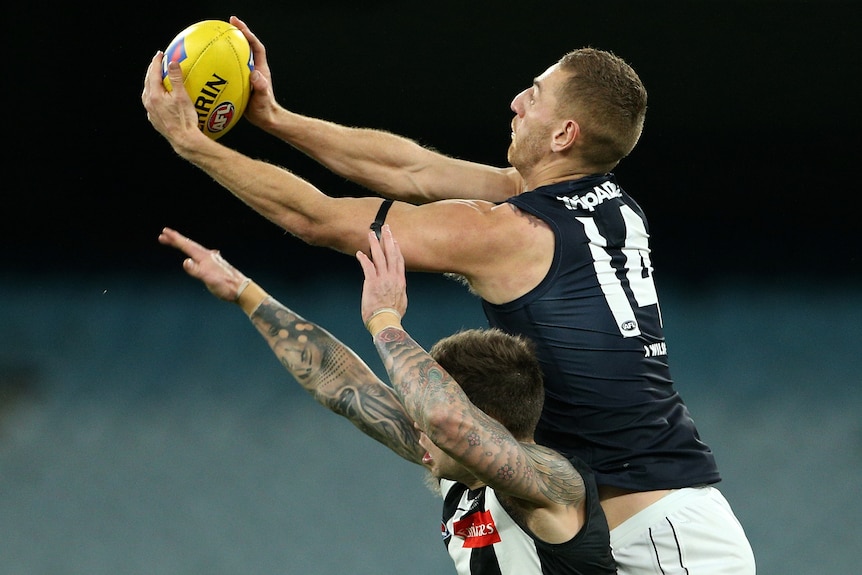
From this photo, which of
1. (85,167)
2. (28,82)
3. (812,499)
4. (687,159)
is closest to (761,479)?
(812,499)

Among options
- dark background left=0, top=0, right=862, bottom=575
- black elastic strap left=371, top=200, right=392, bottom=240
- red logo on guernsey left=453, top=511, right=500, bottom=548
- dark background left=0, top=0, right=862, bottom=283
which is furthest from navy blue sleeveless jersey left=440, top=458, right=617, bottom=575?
dark background left=0, top=0, right=862, bottom=283

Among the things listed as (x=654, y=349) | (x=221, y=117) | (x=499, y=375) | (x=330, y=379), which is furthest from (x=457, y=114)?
(x=499, y=375)

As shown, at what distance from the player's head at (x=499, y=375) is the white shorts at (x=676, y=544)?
52 cm

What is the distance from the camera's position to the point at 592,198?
2.91 m

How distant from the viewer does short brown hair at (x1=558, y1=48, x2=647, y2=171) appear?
2938 mm

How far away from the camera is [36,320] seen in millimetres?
6438

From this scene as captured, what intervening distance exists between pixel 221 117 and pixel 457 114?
323 centimetres

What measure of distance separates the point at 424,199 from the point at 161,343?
3445mm

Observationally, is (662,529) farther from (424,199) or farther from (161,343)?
(161,343)

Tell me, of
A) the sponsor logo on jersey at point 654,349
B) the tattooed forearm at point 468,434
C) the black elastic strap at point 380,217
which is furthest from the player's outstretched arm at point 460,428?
the sponsor logo on jersey at point 654,349

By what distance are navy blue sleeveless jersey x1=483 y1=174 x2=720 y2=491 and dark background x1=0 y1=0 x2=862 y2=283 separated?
10.2ft

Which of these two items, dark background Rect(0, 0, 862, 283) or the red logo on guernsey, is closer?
the red logo on guernsey

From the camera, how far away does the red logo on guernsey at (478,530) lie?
2.55 meters

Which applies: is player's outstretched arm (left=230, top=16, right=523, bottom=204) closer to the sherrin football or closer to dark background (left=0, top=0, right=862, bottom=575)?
the sherrin football
